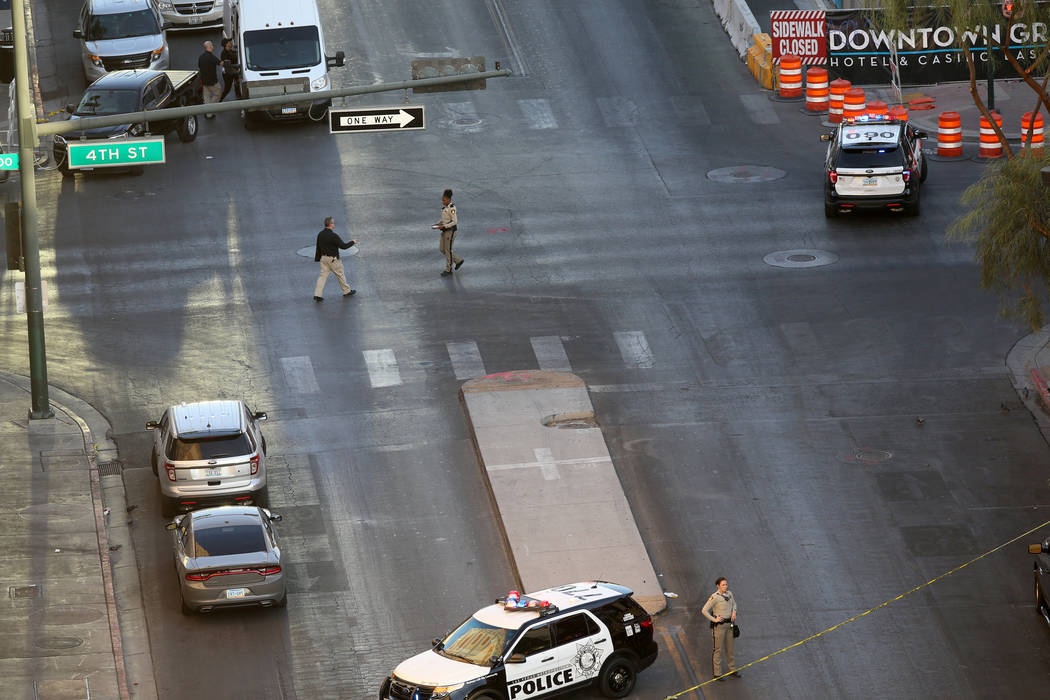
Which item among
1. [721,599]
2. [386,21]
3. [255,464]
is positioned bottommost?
[386,21]

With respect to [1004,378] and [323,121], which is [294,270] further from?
[1004,378]

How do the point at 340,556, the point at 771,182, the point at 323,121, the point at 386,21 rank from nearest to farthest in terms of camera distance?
the point at 340,556
the point at 771,182
the point at 323,121
the point at 386,21

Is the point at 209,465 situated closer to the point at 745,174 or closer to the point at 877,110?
the point at 745,174

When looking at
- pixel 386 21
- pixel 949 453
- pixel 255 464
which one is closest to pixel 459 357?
pixel 255 464

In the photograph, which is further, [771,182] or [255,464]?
[771,182]

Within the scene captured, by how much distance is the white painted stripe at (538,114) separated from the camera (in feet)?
157

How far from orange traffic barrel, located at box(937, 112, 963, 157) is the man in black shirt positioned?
1641cm

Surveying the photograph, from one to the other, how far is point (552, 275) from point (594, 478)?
9.32m

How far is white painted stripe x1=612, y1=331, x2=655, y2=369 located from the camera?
34581 millimetres

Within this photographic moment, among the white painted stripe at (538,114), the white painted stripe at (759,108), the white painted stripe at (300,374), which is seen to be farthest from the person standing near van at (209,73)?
the white painted stripe at (300,374)

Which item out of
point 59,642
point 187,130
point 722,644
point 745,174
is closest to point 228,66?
point 187,130

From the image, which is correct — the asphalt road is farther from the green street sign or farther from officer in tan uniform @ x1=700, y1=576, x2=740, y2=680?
the green street sign

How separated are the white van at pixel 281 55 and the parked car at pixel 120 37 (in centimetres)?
301

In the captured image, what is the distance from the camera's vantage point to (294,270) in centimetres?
3888
